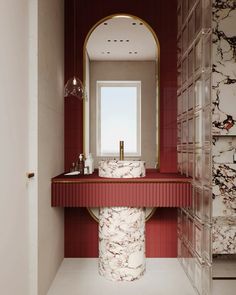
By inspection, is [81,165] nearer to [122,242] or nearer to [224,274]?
[122,242]

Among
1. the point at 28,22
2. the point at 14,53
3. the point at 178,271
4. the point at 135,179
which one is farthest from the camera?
the point at 178,271

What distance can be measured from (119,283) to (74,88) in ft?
5.43

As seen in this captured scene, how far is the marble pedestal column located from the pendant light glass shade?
103cm

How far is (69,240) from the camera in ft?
9.65

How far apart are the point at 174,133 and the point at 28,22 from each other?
5.30ft

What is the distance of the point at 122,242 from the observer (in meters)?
2.40

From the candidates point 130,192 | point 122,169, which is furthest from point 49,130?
point 130,192

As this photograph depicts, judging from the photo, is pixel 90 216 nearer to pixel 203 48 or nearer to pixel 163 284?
pixel 163 284

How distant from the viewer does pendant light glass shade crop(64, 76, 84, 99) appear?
2615mm

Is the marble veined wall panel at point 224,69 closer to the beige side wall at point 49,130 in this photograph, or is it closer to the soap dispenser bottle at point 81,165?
the soap dispenser bottle at point 81,165

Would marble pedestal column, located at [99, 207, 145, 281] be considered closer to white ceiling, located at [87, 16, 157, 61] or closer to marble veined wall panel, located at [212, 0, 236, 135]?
marble veined wall panel, located at [212, 0, 236, 135]

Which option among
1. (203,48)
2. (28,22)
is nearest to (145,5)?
(203,48)

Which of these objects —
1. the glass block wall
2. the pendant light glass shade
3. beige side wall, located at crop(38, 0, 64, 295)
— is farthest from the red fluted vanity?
the pendant light glass shade

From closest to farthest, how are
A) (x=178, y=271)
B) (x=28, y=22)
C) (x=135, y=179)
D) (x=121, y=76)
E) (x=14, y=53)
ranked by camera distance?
(x=14, y=53) < (x=28, y=22) < (x=135, y=179) < (x=178, y=271) < (x=121, y=76)
